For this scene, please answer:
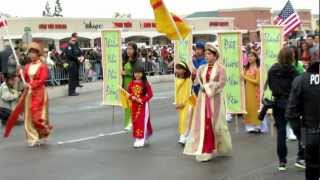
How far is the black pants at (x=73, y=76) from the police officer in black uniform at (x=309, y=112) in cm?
1587

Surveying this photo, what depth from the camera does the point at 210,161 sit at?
9.93m

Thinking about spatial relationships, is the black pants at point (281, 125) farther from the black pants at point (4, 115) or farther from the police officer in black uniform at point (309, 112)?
the black pants at point (4, 115)

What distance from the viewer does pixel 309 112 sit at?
6.81 metres

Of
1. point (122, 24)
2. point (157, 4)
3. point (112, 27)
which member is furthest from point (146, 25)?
point (157, 4)

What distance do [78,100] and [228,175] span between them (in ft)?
41.9

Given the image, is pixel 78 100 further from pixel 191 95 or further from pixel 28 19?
pixel 28 19

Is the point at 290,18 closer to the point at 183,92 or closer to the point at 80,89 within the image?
the point at 183,92

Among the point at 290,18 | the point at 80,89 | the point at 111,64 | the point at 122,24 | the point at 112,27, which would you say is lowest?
the point at 80,89

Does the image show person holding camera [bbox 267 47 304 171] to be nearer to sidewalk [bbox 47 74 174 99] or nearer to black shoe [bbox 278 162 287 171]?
black shoe [bbox 278 162 287 171]

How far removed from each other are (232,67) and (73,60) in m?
10.1

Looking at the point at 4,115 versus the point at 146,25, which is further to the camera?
the point at 146,25

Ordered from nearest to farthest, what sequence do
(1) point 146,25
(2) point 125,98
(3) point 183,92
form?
(3) point 183,92, (2) point 125,98, (1) point 146,25

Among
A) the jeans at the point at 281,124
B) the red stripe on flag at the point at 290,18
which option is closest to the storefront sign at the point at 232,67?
the jeans at the point at 281,124

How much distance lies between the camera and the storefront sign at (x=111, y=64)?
14320 mm
